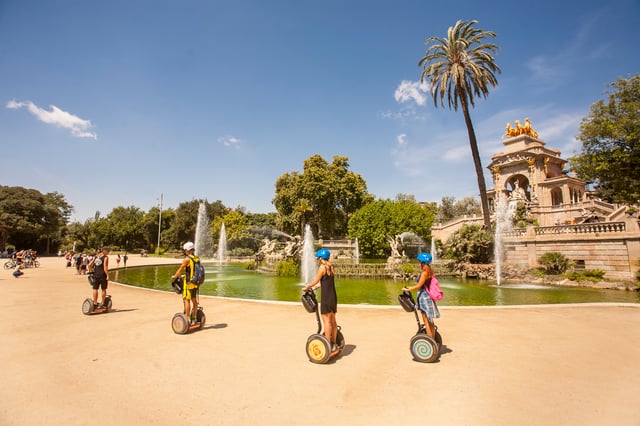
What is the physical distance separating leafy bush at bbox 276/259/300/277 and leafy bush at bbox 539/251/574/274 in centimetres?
1801

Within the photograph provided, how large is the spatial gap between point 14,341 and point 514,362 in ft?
31.8

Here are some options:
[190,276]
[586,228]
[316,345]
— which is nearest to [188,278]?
[190,276]

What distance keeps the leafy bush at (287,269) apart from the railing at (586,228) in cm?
1932

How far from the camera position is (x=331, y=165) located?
183 ft

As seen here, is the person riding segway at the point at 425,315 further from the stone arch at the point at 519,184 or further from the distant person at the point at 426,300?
the stone arch at the point at 519,184

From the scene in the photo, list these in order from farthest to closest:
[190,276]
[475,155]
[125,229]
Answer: [125,229]
[475,155]
[190,276]

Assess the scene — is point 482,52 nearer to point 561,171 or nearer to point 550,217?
point 550,217

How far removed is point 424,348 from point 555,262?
21921 mm

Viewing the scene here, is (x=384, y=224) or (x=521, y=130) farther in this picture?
(x=521, y=130)

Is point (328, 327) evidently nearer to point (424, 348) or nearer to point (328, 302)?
point (328, 302)

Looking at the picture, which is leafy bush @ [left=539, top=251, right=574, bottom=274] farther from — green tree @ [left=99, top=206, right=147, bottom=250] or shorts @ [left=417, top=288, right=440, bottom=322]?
green tree @ [left=99, top=206, right=147, bottom=250]

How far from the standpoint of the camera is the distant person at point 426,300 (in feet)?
17.6

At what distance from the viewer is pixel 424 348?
536 centimetres

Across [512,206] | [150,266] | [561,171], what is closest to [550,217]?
[512,206]
